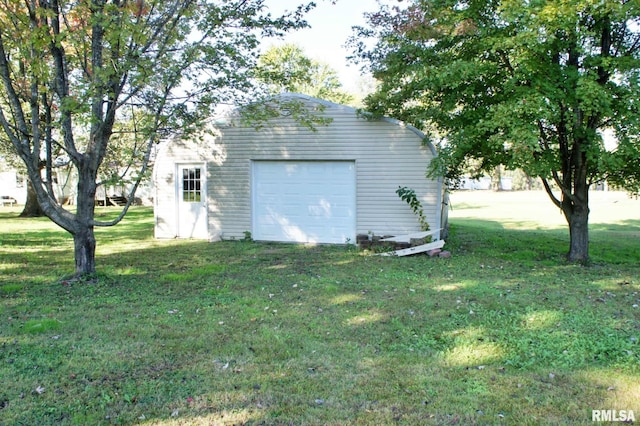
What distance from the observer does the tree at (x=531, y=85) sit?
21.3 ft

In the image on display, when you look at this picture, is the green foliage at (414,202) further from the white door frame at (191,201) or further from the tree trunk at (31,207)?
the tree trunk at (31,207)

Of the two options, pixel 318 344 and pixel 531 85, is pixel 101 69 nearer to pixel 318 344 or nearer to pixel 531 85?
pixel 318 344

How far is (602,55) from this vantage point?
7379mm

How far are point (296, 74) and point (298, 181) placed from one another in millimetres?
3040

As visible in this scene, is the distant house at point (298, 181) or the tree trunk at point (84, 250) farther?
the distant house at point (298, 181)

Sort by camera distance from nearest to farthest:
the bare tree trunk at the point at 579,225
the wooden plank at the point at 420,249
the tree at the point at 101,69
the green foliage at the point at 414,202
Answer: the tree at the point at 101,69, the bare tree trunk at the point at 579,225, the wooden plank at the point at 420,249, the green foliage at the point at 414,202

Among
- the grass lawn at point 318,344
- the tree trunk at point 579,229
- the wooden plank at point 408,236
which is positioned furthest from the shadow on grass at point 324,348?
the wooden plank at point 408,236

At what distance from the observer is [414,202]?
9648 millimetres

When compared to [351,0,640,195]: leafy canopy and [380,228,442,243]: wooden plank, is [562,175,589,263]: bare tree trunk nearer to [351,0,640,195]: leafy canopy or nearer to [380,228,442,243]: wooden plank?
[351,0,640,195]: leafy canopy

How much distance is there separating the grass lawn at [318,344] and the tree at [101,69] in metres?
1.59

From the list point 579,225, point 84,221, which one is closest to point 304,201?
point 84,221

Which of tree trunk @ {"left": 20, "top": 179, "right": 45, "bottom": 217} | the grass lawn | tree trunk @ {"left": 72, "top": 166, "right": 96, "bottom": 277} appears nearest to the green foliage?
the grass lawn

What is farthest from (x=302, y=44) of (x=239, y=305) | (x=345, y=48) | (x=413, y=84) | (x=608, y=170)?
(x=239, y=305)

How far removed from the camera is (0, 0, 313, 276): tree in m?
5.78
